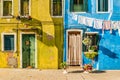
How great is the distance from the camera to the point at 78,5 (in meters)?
26.5

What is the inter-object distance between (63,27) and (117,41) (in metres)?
A: 3.75

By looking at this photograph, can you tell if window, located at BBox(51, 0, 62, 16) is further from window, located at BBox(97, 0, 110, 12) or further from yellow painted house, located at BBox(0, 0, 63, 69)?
window, located at BBox(97, 0, 110, 12)

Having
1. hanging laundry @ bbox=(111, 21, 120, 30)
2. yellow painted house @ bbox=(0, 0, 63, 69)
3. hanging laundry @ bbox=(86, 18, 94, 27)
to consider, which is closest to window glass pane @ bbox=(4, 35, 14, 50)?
yellow painted house @ bbox=(0, 0, 63, 69)

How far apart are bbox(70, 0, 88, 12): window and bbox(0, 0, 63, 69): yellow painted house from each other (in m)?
0.84

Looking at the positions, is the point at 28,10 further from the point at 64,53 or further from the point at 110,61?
the point at 110,61

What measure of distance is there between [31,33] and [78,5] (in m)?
3.77

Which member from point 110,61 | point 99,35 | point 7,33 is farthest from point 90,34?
point 7,33

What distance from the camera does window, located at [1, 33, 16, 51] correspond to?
88.8 ft

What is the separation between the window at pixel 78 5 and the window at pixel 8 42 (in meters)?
4.60

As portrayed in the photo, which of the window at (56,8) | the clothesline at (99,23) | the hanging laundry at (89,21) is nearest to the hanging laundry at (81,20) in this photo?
the clothesline at (99,23)

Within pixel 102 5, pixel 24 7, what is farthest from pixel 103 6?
pixel 24 7

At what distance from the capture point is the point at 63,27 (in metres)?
26.3

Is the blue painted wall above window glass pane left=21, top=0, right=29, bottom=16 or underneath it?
underneath

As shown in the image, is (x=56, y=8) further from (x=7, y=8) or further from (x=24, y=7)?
(x=7, y=8)
